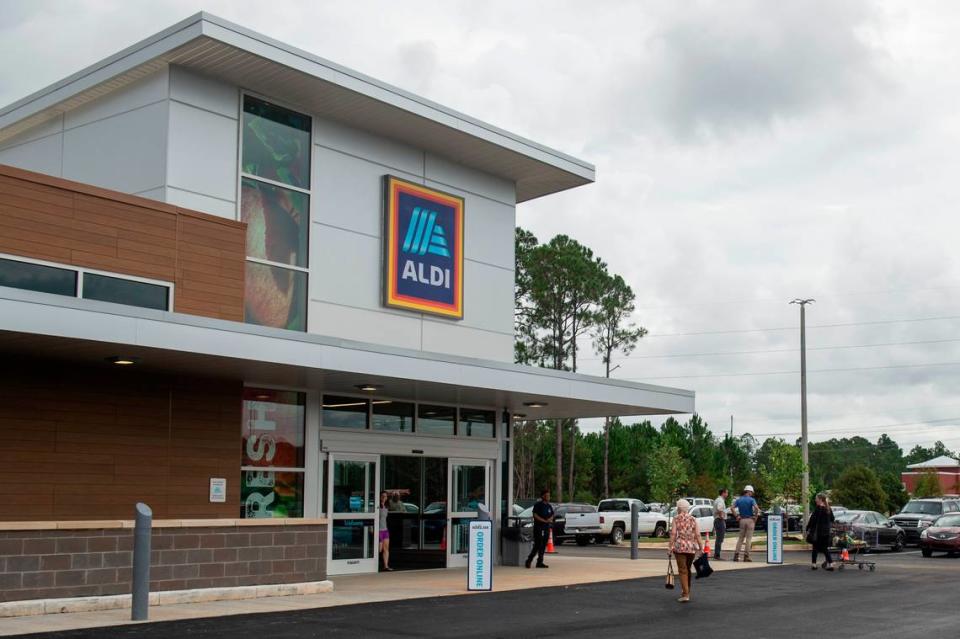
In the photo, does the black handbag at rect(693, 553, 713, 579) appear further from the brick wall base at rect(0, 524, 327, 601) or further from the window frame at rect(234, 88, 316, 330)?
the window frame at rect(234, 88, 316, 330)

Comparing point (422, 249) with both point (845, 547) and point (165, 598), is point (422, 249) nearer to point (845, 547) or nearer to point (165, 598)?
point (165, 598)

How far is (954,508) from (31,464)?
3605 centimetres

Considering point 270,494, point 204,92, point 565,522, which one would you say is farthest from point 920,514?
point 204,92

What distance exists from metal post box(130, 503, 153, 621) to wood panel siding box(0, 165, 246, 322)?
13.7 ft

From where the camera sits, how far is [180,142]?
20.1 meters

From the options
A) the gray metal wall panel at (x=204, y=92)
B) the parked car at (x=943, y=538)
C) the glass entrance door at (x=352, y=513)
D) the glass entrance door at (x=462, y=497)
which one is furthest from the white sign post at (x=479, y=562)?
the parked car at (x=943, y=538)

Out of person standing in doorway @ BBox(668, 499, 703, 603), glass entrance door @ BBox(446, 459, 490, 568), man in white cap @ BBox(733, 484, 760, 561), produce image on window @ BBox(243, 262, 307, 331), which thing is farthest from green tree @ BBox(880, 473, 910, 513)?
produce image on window @ BBox(243, 262, 307, 331)

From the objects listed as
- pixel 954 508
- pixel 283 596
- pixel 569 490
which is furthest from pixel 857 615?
pixel 569 490

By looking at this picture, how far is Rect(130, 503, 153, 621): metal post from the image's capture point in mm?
15281

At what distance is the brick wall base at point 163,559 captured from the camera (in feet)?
50.4

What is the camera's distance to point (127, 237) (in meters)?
18.2

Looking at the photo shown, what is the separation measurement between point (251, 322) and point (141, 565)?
6223mm

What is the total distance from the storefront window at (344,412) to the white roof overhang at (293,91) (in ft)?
18.6

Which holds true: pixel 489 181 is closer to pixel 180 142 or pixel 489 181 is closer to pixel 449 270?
pixel 449 270
